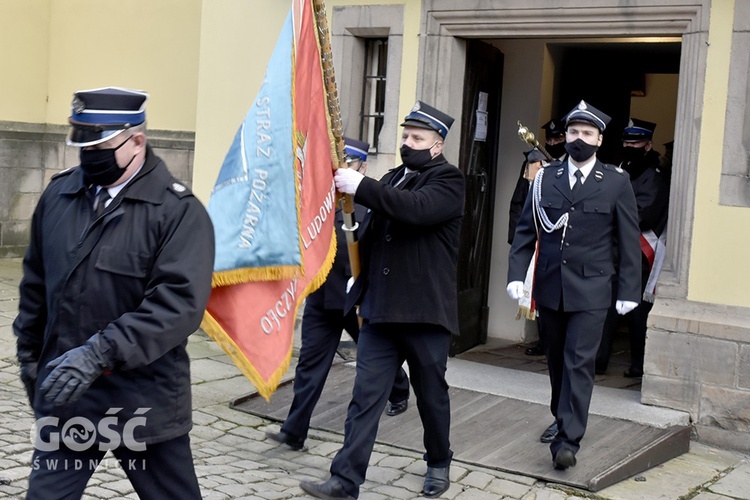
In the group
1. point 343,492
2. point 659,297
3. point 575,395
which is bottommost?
point 343,492

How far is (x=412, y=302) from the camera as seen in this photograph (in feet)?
17.5

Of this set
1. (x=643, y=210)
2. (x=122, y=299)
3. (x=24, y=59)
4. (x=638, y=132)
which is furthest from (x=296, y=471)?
(x=24, y=59)

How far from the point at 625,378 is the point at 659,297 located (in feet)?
4.39

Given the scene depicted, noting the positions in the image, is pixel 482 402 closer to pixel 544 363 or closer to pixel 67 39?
pixel 544 363

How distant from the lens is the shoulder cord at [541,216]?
→ 6148 millimetres

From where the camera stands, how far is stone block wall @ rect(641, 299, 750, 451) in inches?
266

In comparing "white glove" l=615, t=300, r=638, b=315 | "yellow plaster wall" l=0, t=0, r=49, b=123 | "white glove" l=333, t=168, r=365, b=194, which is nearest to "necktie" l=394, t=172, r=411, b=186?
"white glove" l=333, t=168, r=365, b=194

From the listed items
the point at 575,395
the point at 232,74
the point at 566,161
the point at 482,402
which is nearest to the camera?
the point at 575,395

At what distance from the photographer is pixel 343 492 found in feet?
17.2

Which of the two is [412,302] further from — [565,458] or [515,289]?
[565,458]

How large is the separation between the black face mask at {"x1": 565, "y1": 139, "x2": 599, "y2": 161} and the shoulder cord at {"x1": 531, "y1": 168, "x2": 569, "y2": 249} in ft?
0.93

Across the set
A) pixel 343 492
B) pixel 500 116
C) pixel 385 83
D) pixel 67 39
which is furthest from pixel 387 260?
pixel 67 39

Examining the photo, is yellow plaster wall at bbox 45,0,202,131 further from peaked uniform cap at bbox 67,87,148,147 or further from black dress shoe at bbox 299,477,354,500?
peaked uniform cap at bbox 67,87,148,147

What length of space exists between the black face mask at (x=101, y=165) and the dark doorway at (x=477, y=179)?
4919 mm
